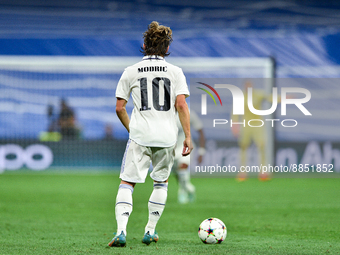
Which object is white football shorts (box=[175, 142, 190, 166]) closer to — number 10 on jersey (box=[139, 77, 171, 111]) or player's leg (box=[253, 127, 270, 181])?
number 10 on jersey (box=[139, 77, 171, 111])

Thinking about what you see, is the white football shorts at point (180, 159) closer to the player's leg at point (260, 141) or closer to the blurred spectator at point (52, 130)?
the player's leg at point (260, 141)

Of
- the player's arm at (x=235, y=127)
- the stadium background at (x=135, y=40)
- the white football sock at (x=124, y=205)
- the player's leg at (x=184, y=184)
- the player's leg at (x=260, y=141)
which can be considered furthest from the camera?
the stadium background at (x=135, y=40)

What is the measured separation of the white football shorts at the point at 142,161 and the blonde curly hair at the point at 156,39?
761 millimetres

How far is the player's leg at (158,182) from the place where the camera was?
4172 mm

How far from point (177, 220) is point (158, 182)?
6.58 ft

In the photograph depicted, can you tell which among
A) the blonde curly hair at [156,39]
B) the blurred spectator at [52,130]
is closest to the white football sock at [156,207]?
the blonde curly hair at [156,39]

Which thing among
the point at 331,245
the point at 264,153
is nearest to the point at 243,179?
the point at 264,153

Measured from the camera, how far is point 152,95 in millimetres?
4105

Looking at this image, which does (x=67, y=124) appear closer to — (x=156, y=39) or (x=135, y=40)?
(x=135, y=40)

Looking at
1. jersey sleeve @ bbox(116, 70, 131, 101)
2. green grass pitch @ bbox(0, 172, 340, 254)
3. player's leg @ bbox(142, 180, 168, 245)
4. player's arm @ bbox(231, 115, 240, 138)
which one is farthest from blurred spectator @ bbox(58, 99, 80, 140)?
jersey sleeve @ bbox(116, 70, 131, 101)

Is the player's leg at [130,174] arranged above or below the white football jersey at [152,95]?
below

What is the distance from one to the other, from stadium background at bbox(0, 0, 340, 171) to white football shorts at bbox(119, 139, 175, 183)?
12137mm

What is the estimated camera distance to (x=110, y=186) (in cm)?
1162

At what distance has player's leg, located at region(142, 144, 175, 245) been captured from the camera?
4.17 meters
